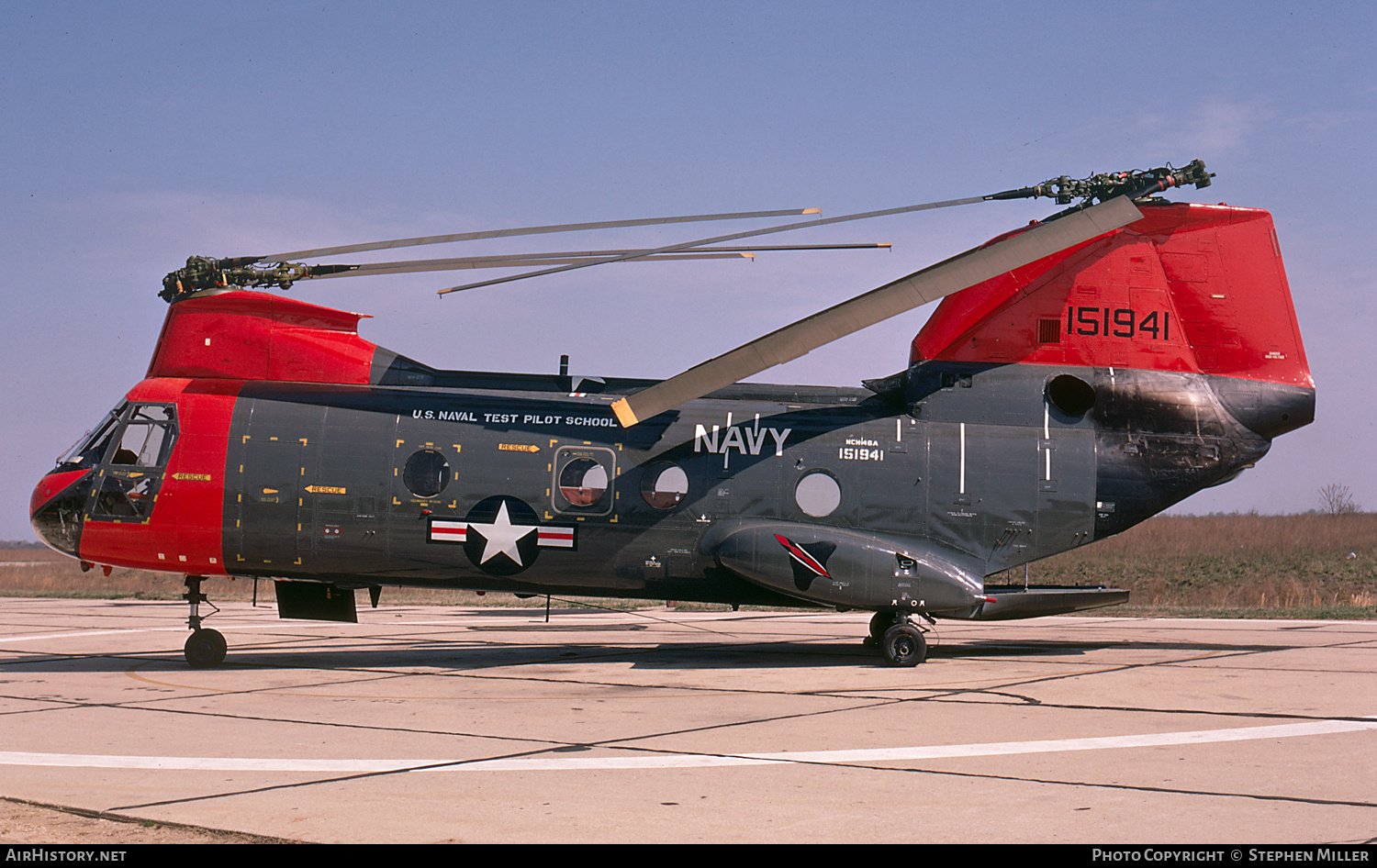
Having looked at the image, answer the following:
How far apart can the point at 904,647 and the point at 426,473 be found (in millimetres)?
6443

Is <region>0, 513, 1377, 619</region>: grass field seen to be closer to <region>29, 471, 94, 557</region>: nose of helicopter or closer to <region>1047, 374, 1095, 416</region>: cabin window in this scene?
<region>1047, 374, 1095, 416</region>: cabin window

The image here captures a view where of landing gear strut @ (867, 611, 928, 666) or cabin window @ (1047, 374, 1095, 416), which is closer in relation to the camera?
landing gear strut @ (867, 611, 928, 666)

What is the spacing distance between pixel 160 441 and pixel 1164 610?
64.7 ft

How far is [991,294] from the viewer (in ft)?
47.9

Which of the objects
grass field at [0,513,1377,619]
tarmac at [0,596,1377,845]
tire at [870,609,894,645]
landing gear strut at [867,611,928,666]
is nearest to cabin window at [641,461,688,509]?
tarmac at [0,596,1377,845]

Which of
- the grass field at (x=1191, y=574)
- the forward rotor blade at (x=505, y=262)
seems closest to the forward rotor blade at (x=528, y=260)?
the forward rotor blade at (x=505, y=262)

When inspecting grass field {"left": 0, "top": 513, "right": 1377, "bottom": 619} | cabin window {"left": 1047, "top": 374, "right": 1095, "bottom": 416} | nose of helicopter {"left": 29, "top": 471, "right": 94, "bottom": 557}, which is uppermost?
cabin window {"left": 1047, "top": 374, "right": 1095, "bottom": 416}

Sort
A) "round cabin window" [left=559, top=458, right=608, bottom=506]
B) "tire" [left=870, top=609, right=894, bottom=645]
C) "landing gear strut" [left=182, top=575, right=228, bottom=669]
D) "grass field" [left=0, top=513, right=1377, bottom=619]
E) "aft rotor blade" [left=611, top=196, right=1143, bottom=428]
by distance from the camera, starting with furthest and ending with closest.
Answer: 1. "grass field" [left=0, top=513, right=1377, bottom=619]
2. "tire" [left=870, top=609, right=894, bottom=645]
3. "round cabin window" [left=559, top=458, right=608, bottom=506]
4. "landing gear strut" [left=182, top=575, right=228, bottom=669]
5. "aft rotor blade" [left=611, top=196, right=1143, bottom=428]

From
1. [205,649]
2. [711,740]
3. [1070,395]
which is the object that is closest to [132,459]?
[205,649]

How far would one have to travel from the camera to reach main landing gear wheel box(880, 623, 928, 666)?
1383cm

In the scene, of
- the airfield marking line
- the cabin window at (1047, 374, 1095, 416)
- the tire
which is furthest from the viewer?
the tire

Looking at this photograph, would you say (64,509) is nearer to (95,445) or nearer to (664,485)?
(95,445)

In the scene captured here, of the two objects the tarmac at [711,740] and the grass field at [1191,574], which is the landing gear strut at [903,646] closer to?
the tarmac at [711,740]

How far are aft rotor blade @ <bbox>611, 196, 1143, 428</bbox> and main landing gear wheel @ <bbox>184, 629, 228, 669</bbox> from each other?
19.9 ft
